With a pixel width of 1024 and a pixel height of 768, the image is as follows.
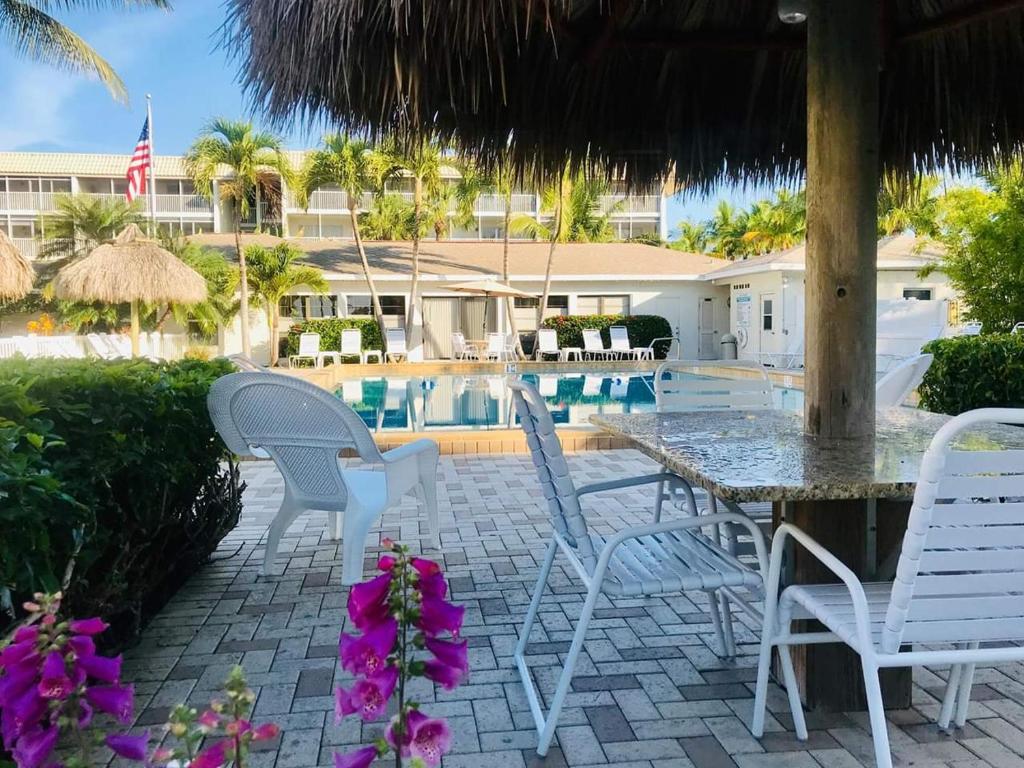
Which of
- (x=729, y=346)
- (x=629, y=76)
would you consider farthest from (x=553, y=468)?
(x=729, y=346)

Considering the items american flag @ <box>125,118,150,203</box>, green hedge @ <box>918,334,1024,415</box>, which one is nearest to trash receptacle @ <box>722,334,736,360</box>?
green hedge @ <box>918,334,1024,415</box>

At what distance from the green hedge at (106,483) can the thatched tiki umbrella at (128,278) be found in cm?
1280

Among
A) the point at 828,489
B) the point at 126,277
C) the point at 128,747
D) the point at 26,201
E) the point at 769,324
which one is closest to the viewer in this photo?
the point at 128,747

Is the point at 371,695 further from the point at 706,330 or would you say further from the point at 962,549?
the point at 706,330

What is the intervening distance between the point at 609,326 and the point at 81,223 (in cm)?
1539

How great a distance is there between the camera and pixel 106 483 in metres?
2.45

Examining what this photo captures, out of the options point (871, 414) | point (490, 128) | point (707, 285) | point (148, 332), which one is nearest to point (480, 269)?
point (707, 285)

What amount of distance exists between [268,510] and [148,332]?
16.4 metres

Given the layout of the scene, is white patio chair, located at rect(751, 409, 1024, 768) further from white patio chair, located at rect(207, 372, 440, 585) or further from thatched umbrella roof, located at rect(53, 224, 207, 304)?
thatched umbrella roof, located at rect(53, 224, 207, 304)

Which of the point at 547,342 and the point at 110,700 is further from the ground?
the point at 547,342

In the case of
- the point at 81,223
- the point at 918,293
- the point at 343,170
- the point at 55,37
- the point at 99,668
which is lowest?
the point at 99,668

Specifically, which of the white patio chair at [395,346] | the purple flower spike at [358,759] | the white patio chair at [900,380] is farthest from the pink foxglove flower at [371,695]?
the white patio chair at [395,346]

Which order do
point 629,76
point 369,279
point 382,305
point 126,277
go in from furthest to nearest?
point 382,305, point 369,279, point 126,277, point 629,76

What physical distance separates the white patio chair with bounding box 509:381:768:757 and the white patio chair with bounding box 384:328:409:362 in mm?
17325
